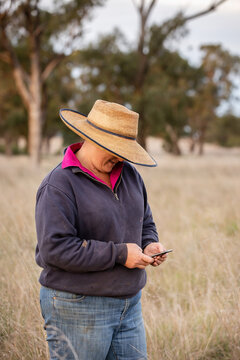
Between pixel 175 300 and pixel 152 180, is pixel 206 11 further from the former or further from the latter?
pixel 175 300

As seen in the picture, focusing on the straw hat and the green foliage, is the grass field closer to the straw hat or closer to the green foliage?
the straw hat

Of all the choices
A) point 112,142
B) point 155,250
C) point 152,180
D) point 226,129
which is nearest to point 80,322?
point 155,250

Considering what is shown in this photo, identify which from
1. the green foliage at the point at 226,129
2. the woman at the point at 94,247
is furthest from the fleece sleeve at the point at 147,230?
the green foliage at the point at 226,129

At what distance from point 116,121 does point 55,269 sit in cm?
78

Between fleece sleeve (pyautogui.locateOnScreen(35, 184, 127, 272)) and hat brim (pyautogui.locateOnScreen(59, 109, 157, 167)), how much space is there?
0.31m

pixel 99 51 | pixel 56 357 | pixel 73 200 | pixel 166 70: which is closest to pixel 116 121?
pixel 73 200

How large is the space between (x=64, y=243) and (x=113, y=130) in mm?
611

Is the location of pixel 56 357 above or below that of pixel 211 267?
above

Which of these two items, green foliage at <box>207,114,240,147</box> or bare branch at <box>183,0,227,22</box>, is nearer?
bare branch at <box>183,0,227,22</box>

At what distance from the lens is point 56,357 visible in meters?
1.86

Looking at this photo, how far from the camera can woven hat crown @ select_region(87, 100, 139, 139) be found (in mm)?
1935

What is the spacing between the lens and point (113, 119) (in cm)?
194

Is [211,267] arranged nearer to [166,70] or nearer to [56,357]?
[56,357]

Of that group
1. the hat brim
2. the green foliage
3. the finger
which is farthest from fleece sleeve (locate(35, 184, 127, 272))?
the green foliage
